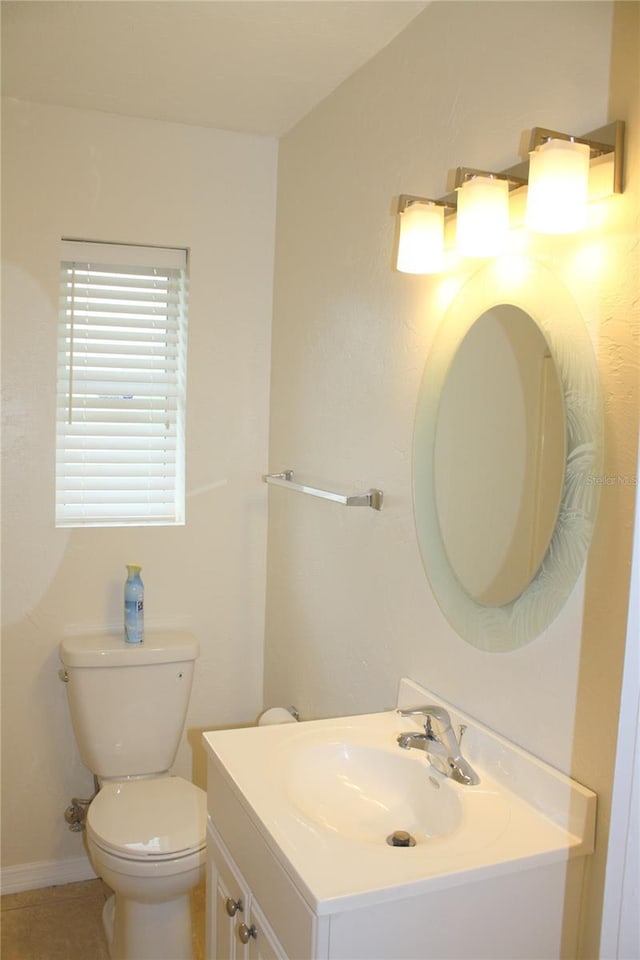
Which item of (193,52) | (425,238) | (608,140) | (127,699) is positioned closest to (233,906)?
(127,699)

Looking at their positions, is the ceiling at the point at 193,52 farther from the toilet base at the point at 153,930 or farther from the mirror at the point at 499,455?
the toilet base at the point at 153,930

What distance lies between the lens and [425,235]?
1629 mm

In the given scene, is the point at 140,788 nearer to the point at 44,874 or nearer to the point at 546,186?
the point at 44,874

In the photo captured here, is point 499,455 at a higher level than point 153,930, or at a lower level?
higher

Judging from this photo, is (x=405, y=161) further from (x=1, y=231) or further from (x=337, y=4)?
(x=1, y=231)

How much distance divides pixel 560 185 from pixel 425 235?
1.41 ft

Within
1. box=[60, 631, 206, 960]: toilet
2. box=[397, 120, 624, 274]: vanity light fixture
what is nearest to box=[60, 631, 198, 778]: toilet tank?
box=[60, 631, 206, 960]: toilet

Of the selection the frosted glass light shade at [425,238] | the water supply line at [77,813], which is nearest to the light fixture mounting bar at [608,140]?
the frosted glass light shade at [425,238]

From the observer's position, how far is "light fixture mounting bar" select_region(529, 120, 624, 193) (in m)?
1.20

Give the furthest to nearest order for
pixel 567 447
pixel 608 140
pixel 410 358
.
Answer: pixel 410 358
pixel 567 447
pixel 608 140

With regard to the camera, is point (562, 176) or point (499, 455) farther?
point (499, 455)

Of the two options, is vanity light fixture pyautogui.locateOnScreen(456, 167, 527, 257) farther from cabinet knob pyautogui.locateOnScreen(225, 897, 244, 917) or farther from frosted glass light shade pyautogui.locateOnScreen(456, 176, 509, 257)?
cabinet knob pyautogui.locateOnScreen(225, 897, 244, 917)

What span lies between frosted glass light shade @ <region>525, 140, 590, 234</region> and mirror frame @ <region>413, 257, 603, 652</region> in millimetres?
130

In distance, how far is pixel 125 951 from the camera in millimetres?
2189
